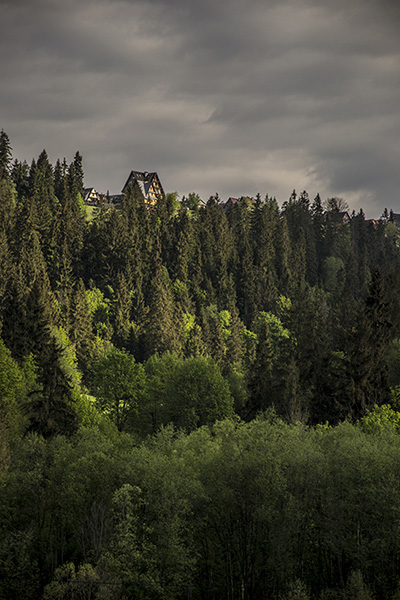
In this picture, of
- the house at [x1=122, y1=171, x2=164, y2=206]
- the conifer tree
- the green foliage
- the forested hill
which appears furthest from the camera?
the house at [x1=122, y1=171, x2=164, y2=206]

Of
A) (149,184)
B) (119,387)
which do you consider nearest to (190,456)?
(119,387)

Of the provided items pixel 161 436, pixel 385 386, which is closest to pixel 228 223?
pixel 385 386

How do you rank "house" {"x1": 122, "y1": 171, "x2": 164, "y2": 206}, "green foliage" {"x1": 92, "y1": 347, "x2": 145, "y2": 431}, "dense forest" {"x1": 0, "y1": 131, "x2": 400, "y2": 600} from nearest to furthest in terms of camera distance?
"dense forest" {"x1": 0, "y1": 131, "x2": 400, "y2": 600} → "green foliage" {"x1": 92, "y1": 347, "x2": 145, "y2": 431} → "house" {"x1": 122, "y1": 171, "x2": 164, "y2": 206}

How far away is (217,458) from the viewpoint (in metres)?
37.9

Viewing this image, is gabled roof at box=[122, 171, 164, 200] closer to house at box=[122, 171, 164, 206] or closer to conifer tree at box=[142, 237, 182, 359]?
house at box=[122, 171, 164, 206]

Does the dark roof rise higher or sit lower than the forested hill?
higher

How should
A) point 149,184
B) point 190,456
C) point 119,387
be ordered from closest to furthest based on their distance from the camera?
point 190,456, point 119,387, point 149,184

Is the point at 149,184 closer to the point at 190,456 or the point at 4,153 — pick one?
the point at 4,153

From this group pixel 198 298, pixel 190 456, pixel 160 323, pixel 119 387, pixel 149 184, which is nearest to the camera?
pixel 190 456

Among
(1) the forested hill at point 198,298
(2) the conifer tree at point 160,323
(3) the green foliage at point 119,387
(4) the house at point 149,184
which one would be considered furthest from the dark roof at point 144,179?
(3) the green foliage at point 119,387

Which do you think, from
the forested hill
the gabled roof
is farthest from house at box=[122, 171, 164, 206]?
the forested hill

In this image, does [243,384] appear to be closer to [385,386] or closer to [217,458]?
[385,386]

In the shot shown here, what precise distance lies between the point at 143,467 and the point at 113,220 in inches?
3979

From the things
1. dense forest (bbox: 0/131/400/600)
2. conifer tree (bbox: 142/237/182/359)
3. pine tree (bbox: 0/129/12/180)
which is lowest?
dense forest (bbox: 0/131/400/600)
